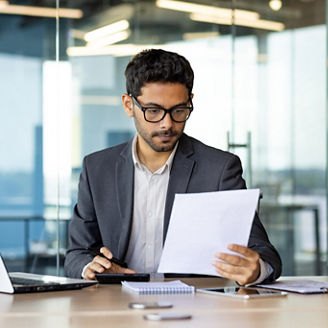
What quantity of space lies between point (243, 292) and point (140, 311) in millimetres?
438

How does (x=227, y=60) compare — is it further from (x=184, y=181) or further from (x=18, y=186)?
(x=184, y=181)

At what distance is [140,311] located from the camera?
1.96 metres

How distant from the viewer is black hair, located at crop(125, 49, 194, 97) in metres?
2.91

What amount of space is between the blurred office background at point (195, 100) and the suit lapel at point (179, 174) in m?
2.47

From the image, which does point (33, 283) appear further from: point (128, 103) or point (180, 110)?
point (128, 103)

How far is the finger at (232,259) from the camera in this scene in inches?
90.6

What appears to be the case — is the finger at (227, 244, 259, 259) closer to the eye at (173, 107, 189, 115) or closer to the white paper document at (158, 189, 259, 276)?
the white paper document at (158, 189, 259, 276)

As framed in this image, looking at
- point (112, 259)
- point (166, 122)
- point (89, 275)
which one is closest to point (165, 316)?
point (89, 275)

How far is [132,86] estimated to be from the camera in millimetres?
2979

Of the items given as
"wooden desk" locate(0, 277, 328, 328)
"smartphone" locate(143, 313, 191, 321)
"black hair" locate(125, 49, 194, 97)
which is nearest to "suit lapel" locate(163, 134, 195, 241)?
"black hair" locate(125, 49, 194, 97)

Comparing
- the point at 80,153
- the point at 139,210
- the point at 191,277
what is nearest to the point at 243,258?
the point at 191,277

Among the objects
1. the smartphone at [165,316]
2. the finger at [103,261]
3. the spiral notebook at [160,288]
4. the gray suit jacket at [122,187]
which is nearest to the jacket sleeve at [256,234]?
the gray suit jacket at [122,187]

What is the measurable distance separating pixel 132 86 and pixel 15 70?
2.61 meters

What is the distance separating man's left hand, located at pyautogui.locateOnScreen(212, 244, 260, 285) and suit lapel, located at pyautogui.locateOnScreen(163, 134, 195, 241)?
0.59 metres
